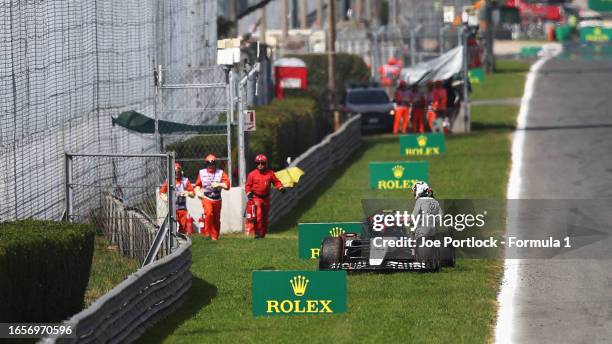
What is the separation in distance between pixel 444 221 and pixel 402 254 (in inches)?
29.5

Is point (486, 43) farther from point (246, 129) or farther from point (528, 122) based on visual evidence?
point (246, 129)

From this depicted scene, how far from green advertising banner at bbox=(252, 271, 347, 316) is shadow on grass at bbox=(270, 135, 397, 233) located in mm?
10070

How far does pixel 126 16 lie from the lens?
2905 cm

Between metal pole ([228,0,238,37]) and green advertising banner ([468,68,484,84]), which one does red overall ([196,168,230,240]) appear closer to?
metal pole ([228,0,238,37])

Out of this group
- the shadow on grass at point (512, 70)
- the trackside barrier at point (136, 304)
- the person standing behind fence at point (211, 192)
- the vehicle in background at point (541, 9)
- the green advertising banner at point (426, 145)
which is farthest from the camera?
the vehicle in background at point (541, 9)

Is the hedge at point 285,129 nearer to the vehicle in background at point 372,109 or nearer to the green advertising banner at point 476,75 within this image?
the vehicle in background at point 372,109

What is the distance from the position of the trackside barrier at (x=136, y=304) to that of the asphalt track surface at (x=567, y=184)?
413 cm

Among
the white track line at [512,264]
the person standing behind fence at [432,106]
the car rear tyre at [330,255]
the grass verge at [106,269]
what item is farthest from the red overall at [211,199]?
the person standing behind fence at [432,106]

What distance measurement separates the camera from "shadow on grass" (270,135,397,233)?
2850cm

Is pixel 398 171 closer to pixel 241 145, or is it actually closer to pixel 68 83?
pixel 241 145

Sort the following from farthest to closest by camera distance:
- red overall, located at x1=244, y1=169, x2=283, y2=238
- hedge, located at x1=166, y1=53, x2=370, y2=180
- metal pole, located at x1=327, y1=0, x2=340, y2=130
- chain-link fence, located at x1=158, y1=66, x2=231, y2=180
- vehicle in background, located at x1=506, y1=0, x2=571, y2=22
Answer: vehicle in background, located at x1=506, y1=0, x2=571, y2=22, metal pole, located at x1=327, y1=0, x2=340, y2=130, hedge, located at x1=166, y1=53, x2=370, y2=180, chain-link fence, located at x1=158, y1=66, x2=231, y2=180, red overall, located at x1=244, y1=169, x2=283, y2=238

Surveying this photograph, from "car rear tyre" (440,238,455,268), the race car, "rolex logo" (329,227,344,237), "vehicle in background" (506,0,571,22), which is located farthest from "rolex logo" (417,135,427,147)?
"vehicle in background" (506,0,571,22)

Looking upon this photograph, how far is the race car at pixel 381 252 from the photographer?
20.7 m

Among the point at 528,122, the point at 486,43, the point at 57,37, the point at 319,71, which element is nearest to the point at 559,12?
the point at 486,43
